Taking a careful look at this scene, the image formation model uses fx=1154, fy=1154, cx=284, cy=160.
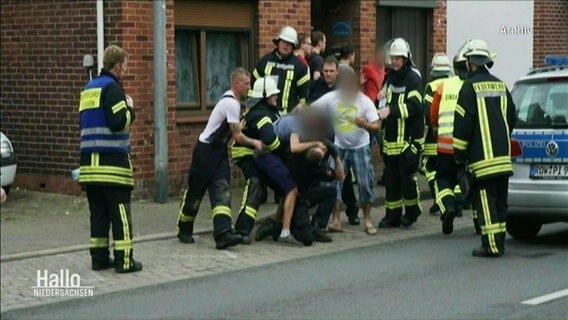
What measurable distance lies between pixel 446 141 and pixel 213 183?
2.57 m

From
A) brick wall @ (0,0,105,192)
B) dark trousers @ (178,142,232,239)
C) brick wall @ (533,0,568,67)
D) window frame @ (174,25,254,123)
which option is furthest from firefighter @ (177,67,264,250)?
brick wall @ (533,0,568,67)

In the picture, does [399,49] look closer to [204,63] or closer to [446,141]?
[446,141]

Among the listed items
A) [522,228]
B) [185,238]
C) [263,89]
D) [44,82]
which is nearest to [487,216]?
[522,228]

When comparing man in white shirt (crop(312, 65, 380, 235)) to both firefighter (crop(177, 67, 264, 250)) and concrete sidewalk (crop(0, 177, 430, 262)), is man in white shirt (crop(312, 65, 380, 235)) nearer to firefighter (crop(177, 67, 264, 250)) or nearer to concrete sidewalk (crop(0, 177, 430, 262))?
firefighter (crop(177, 67, 264, 250))

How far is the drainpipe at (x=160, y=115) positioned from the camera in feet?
46.2

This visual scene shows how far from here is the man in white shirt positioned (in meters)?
12.3

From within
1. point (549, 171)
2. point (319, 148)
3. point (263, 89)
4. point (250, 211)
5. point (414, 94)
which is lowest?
point (250, 211)

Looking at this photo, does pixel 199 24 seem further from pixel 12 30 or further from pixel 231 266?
pixel 231 266

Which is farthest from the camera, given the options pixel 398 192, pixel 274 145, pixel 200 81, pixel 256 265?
pixel 200 81

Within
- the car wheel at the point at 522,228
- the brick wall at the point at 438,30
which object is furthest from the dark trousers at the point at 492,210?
the brick wall at the point at 438,30

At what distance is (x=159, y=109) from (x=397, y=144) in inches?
125

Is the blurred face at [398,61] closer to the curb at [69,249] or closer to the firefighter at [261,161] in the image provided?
the firefighter at [261,161]

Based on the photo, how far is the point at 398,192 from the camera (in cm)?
1303

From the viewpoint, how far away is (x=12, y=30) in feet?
49.7
